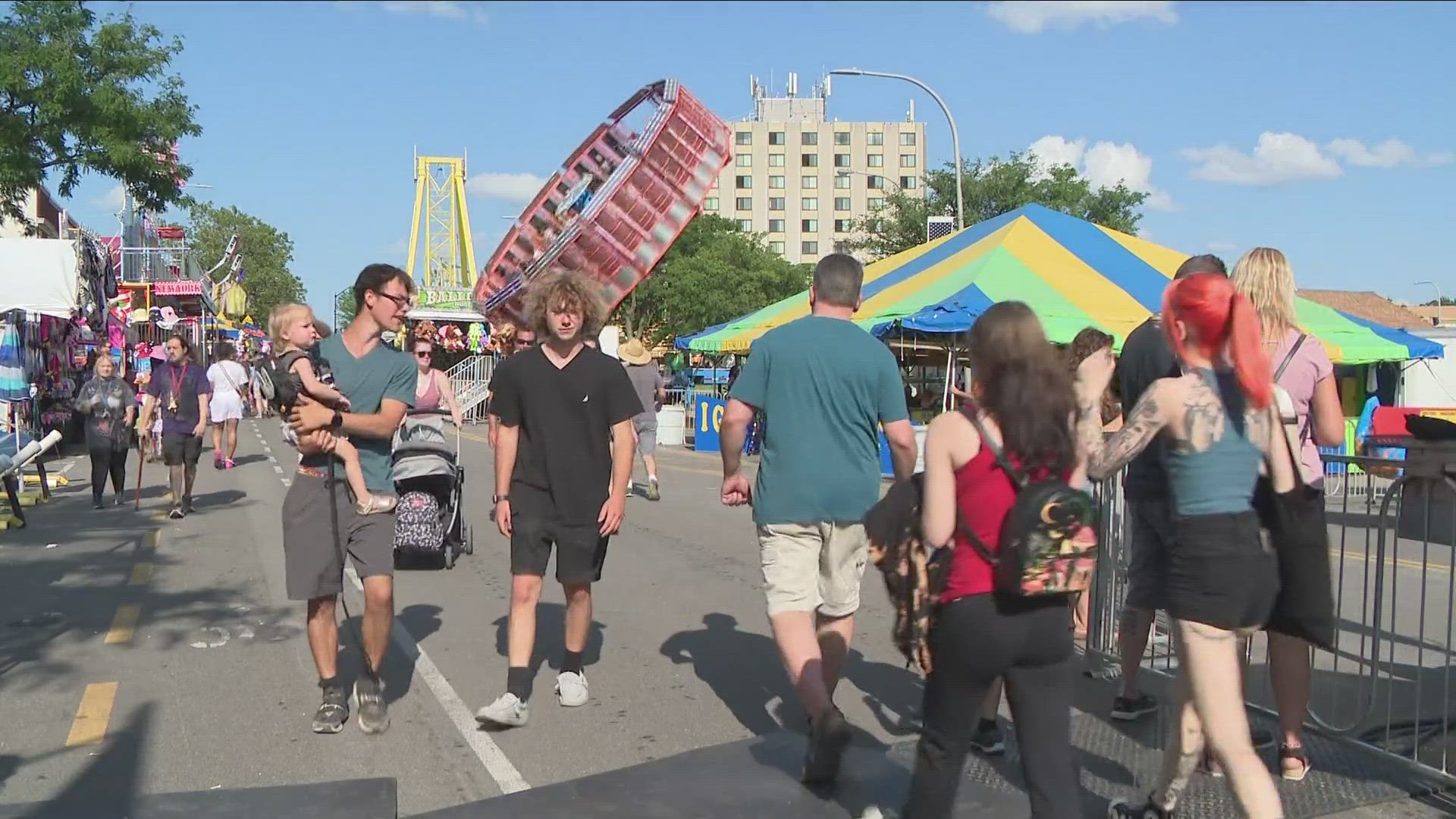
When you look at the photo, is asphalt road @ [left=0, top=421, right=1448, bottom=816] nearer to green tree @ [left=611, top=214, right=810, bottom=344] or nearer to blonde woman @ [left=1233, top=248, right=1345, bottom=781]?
blonde woman @ [left=1233, top=248, right=1345, bottom=781]

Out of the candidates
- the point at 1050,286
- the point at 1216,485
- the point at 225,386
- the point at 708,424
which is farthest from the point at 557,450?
the point at 708,424

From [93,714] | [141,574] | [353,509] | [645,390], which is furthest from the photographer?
[645,390]

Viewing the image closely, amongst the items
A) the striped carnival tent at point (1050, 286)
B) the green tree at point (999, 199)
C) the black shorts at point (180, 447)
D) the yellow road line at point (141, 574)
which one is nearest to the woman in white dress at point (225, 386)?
the black shorts at point (180, 447)

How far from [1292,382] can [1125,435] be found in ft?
4.34

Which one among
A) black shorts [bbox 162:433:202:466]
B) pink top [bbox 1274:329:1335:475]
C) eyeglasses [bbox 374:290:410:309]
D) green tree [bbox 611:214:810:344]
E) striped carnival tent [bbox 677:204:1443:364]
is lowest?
black shorts [bbox 162:433:202:466]

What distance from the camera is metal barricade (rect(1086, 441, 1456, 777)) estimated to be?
5.02 m

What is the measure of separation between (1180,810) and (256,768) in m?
3.58

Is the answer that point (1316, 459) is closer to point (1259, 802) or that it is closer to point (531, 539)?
point (1259, 802)

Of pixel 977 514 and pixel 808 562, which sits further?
pixel 808 562

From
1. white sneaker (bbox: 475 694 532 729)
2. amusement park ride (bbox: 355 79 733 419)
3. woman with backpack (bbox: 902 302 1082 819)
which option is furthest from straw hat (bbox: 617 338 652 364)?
amusement park ride (bbox: 355 79 733 419)

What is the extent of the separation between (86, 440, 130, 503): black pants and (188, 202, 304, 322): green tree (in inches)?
3658

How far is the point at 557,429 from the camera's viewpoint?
5.80 meters

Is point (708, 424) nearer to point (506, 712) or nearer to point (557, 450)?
point (557, 450)

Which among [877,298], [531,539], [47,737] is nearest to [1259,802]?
[531,539]
